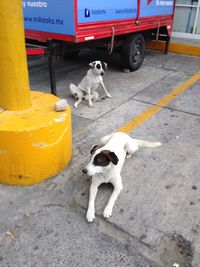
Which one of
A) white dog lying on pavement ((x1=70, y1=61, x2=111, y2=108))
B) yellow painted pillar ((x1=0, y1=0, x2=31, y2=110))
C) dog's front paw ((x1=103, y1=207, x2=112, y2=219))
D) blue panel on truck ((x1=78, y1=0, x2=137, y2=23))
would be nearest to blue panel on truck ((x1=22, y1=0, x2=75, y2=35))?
blue panel on truck ((x1=78, y1=0, x2=137, y2=23))

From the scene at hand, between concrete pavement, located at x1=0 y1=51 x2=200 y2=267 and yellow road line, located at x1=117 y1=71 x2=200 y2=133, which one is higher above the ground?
yellow road line, located at x1=117 y1=71 x2=200 y2=133

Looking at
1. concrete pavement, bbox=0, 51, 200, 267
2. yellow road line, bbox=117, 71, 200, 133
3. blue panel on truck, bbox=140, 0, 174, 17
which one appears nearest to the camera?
concrete pavement, bbox=0, 51, 200, 267

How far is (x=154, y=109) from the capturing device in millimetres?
4758

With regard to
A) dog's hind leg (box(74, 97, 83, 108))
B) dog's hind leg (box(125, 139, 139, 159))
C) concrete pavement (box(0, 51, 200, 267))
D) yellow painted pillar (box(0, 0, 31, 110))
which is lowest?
concrete pavement (box(0, 51, 200, 267))

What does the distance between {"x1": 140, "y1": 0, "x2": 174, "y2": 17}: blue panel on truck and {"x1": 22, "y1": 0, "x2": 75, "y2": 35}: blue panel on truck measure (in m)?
2.30

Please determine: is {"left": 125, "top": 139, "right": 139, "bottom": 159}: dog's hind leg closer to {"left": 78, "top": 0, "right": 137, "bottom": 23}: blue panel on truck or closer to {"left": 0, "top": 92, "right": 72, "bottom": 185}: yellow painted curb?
{"left": 0, "top": 92, "right": 72, "bottom": 185}: yellow painted curb

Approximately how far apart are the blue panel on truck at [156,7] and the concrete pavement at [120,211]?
9.93 ft

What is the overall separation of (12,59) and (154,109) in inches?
108

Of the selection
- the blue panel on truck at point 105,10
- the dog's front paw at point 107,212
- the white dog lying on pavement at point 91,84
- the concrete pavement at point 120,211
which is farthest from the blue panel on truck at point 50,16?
the dog's front paw at point 107,212

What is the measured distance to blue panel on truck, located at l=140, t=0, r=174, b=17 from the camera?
613cm

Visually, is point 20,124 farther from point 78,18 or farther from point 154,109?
point 154,109

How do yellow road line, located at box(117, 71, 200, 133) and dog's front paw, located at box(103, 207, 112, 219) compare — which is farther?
yellow road line, located at box(117, 71, 200, 133)

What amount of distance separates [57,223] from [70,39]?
10.1 ft

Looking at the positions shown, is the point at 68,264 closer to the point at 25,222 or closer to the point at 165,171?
the point at 25,222
